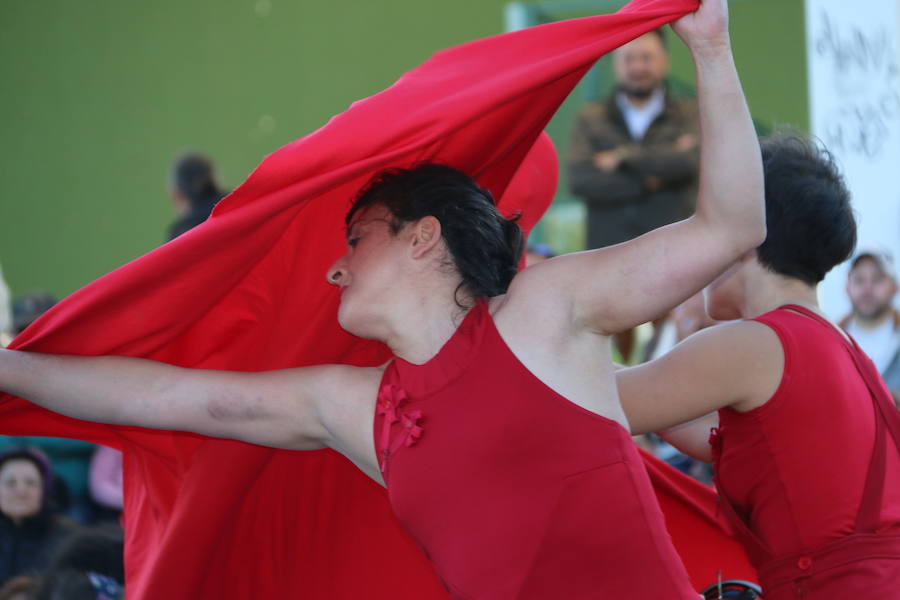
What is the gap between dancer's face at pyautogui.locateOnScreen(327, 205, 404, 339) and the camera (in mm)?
2053

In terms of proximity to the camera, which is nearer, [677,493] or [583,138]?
[677,493]

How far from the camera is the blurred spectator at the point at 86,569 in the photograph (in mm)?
3227

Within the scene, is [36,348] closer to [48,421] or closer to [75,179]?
[48,421]

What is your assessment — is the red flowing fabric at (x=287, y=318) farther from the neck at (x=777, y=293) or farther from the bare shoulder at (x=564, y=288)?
the neck at (x=777, y=293)

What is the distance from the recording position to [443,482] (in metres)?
1.93

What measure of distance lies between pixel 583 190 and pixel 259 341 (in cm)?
314

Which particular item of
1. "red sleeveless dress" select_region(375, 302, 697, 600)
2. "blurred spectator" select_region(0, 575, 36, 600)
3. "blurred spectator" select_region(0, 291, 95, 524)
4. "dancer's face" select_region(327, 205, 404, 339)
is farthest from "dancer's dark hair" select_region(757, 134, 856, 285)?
"blurred spectator" select_region(0, 291, 95, 524)

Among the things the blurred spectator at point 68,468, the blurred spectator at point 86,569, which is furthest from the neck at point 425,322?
the blurred spectator at point 68,468

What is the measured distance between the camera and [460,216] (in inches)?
81.7

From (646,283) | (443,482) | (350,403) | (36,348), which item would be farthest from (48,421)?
(646,283)

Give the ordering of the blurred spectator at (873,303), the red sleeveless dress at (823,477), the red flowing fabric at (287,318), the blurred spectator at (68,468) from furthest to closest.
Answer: the blurred spectator at (873,303), the blurred spectator at (68,468), the red sleeveless dress at (823,477), the red flowing fabric at (287,318)

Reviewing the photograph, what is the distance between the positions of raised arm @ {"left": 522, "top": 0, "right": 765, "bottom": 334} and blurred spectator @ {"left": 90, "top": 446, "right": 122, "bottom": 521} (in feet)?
10.2

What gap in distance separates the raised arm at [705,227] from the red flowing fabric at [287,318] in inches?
4.1

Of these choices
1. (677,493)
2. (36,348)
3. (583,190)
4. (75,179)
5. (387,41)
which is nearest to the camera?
(36,348)
